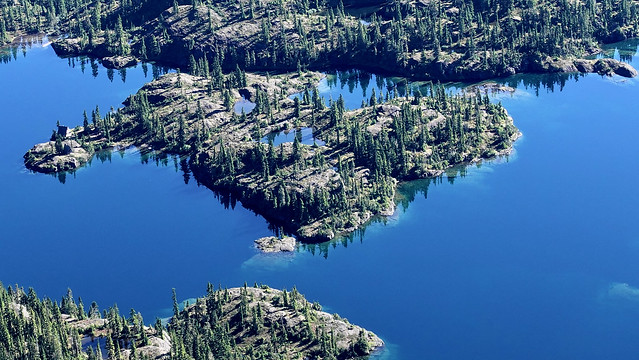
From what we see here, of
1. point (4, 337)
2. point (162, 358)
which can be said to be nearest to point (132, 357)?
point (162, 358)

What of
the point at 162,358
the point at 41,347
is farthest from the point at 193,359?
the point at 41,347

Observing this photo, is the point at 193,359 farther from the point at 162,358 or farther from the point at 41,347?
the point at 41,347

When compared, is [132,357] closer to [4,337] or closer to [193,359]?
[193,359]

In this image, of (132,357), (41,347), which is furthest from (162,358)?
(41,347)

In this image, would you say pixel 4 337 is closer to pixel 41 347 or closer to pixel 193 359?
pixel 41 347

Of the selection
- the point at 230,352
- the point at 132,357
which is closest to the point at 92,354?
the point at 132,357

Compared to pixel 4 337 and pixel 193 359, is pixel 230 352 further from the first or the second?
pixel 4 337
